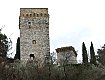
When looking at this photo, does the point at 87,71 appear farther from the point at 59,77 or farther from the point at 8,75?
the point at 8,75

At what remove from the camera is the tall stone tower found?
40.8 meters

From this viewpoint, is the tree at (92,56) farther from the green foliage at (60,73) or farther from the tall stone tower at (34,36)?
the green foliage at (60,73)

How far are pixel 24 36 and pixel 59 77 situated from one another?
43.8 feet

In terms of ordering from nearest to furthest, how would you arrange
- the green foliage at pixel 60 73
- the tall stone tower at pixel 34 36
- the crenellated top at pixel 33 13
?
the green foliage at pixel 60 73, the tall stone tower at pixel 34 36, the crenellated top at pixel 33 13

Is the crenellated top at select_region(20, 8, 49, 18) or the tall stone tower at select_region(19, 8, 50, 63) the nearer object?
the tall stone tower at select_region(19, 8, 50, 63)

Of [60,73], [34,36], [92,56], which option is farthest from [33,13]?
[60,73]

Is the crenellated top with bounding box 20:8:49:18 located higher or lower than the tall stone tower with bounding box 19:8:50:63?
higher

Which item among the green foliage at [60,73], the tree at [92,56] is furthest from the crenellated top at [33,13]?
the green foliage at [60,73]

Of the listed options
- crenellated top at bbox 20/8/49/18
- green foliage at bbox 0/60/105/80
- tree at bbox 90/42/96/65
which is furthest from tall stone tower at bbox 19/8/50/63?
green foliage at bbox 0/60/105/80

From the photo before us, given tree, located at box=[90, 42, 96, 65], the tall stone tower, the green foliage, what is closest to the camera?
the green foliage

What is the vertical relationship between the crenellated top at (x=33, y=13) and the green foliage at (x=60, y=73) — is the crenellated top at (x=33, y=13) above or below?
above

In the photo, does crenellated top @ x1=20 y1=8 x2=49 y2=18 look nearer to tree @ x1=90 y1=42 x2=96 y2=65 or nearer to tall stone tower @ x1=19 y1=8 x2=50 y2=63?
tall stone tower @ x1=19 y1=8 x2=50 y2=63

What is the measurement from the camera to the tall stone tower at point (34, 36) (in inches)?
1606

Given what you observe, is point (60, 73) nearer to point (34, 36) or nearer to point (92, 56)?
point (34, 36)
